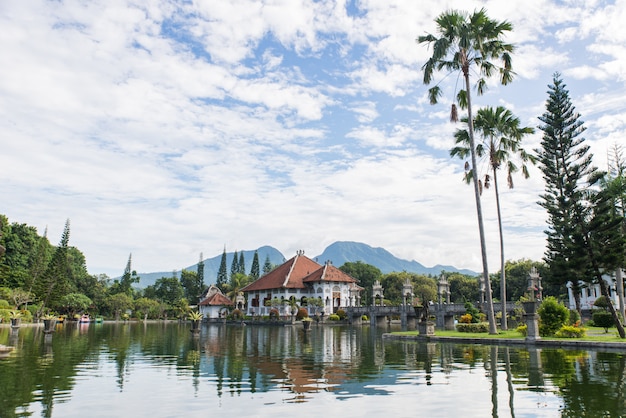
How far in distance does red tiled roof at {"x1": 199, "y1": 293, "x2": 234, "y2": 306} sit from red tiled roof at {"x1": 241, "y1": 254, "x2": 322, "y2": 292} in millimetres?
4169

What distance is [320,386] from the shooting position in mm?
10938

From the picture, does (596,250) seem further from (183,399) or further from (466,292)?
(466,292)

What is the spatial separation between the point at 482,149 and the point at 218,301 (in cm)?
6141

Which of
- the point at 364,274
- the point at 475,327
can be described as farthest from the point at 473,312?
the point at 364,274

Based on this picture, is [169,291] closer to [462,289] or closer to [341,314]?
[341,314]

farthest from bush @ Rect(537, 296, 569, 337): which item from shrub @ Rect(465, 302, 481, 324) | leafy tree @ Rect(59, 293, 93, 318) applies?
Result: leafy tree @ Rect(59, 293, 93, 318)

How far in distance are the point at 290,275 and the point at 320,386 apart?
6455 centimetres

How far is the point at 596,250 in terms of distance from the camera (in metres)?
25.0

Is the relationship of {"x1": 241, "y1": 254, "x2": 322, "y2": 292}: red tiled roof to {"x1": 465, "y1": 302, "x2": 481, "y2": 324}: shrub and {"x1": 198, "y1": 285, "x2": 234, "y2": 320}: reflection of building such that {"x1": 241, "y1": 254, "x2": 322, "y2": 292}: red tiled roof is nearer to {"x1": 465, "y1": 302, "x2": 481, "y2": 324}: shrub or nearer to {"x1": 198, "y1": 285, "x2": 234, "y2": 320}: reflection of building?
{"x1": 198, "y1": 285, "x2": 234, "y2": 320}: reflection of building

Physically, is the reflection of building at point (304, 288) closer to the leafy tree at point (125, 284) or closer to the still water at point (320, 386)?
the leafy tree at point (125, 284)

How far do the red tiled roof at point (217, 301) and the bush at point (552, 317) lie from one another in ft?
208

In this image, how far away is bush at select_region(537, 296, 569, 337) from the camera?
23.4 metres

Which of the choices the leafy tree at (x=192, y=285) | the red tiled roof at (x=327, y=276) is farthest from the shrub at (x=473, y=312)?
the leafy tree at (x=192, y=285)

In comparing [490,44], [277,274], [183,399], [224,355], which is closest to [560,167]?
[490,44]
